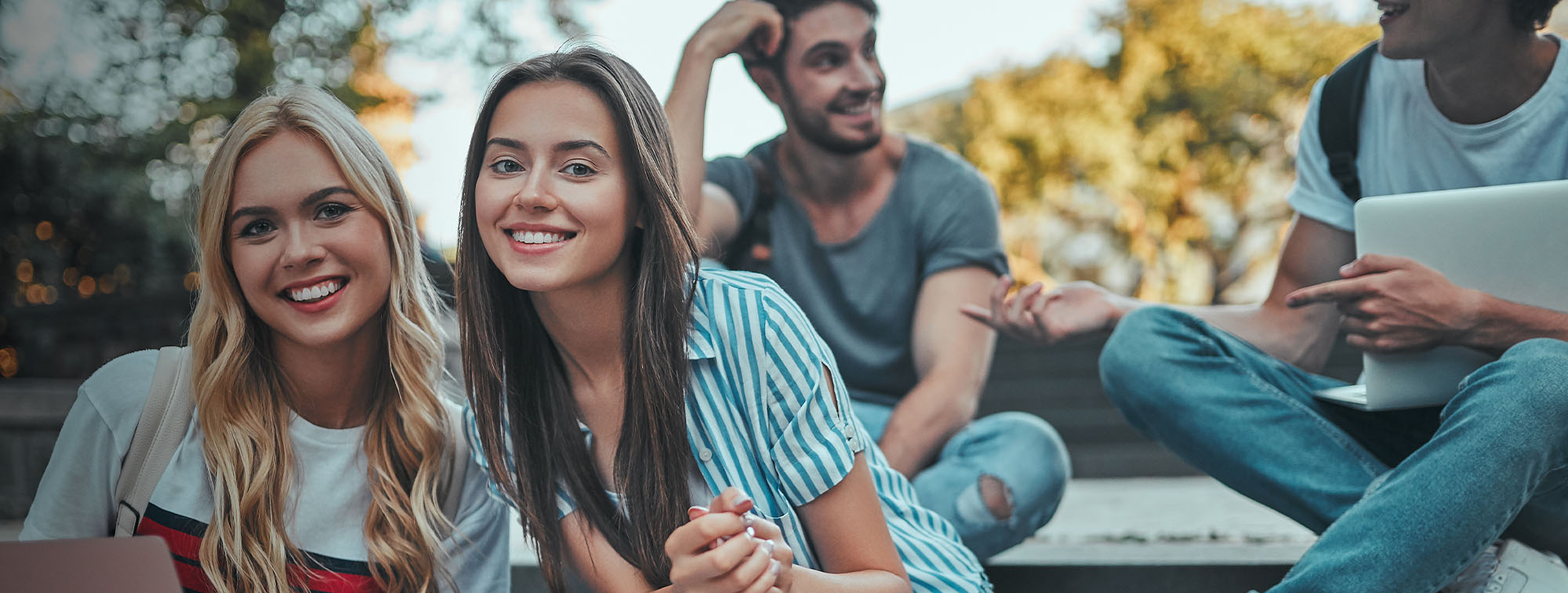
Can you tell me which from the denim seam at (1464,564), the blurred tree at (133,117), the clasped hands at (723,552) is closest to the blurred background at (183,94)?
the blurred tree at (133,117)

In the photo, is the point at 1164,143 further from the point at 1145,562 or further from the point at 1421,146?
the point at 1145,562

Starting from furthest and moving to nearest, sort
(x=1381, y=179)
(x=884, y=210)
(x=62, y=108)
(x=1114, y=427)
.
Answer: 1. (x=1114, y=427)
2. (x=62, y=108)
3. (x=884, y=210)
4. (x=1381, y=179)

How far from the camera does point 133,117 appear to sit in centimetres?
444

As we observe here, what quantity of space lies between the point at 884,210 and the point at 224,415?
4.01 ft

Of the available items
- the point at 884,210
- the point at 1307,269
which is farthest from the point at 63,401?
the point at 1307,269

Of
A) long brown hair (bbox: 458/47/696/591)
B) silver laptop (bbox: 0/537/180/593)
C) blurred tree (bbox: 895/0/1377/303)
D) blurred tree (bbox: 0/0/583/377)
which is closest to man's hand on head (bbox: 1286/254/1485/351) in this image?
long brown hair (bbox: 458/47/696/591)

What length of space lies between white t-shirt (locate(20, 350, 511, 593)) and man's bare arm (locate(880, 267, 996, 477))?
78 centimetres

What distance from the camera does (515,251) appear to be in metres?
1.31

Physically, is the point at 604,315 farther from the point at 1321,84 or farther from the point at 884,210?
the point at 1321,84

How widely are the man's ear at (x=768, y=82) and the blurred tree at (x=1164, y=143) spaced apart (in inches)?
270

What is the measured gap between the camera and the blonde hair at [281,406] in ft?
4.61

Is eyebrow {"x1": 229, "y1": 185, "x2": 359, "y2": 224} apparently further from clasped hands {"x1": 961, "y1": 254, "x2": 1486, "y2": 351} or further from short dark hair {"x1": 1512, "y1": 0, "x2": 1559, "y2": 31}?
short dark hair {"x1": 1512, "y1": 0, "x2": 1559, "y2": 31}

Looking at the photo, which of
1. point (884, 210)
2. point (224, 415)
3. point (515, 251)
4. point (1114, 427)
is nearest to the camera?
point (515, 251)

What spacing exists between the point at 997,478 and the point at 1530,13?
3.58 ft
